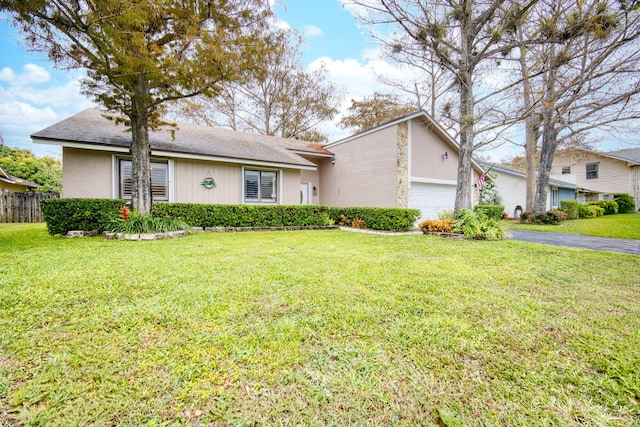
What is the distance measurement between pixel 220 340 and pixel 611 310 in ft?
13.0

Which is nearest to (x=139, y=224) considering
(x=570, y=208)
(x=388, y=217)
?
(x=388, y=217)

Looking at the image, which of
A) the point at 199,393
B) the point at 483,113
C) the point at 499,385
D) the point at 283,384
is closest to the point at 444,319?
the point at 499,385

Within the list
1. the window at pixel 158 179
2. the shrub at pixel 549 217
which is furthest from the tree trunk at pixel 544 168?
the window at pixel 158 179

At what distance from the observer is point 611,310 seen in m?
2.82

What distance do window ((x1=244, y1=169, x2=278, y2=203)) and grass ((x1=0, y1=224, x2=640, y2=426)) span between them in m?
7.69

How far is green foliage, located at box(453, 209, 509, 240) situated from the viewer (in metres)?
8.23

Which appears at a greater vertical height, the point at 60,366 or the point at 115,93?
the point at 115,93

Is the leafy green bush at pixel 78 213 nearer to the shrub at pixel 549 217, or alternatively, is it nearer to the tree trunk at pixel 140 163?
the tree trunk at pixel 140 163

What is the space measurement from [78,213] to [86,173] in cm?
202

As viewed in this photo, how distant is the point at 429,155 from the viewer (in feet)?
42.7

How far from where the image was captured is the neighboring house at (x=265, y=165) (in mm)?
8609

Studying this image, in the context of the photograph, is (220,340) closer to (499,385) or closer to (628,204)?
(499,385)

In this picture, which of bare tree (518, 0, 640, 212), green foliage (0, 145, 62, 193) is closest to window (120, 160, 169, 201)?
bare tree (518, 0, 640, 212)

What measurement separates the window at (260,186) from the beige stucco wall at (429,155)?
6.48 meters
